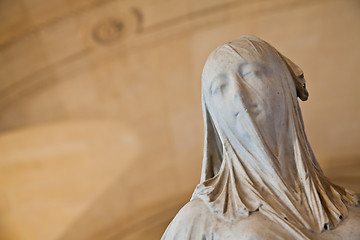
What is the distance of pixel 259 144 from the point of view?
138 centimetres

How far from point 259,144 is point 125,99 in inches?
144

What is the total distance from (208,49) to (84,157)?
1.76 metres

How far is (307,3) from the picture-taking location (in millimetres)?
4777

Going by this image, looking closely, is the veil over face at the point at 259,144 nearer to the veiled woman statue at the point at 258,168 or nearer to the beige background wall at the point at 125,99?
the veiled woman statue at the point at 258,168

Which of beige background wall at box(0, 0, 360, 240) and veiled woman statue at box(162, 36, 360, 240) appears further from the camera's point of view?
beige background wall at box(0, 0, 360, 240)

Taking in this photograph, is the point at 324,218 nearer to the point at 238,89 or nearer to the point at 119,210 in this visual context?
the point at 238,89

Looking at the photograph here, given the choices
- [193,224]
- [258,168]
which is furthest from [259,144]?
[193,224]

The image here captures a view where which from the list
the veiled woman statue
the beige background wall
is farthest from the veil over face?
the beige background wall

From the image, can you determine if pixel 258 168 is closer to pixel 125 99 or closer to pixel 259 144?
pixel 259 144

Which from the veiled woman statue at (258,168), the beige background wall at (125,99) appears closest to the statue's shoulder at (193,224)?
the veiled woman statue at (258,168)

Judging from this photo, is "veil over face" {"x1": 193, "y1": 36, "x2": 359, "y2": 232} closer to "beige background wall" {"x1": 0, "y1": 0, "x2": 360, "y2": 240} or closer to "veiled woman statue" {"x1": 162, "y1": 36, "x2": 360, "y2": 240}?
"veiled woman statue" {"x1": 162, "y1": 36, "x2": 360, "y2": 240}

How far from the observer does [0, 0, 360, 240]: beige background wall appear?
4805 millimetres

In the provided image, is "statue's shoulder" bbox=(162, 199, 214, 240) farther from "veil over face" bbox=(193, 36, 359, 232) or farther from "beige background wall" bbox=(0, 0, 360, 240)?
"beige background wall" bbox=(0, 0, 360, 240)

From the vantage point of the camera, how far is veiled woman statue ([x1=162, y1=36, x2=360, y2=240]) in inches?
51.5
